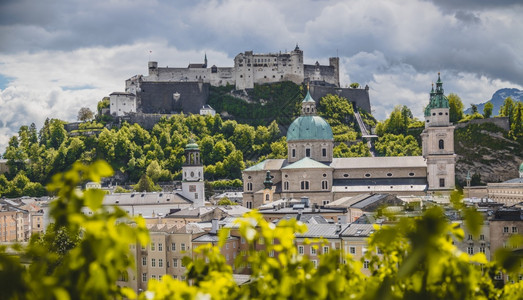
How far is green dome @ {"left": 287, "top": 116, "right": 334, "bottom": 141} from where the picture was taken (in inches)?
2504

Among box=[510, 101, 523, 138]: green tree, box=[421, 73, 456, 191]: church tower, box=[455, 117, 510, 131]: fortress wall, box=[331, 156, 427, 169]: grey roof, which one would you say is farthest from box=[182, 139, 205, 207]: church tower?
box=[510, 101, 523, 138]: green tree

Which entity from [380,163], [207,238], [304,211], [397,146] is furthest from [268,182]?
[397,146]

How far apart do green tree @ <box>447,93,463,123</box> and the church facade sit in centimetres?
2297

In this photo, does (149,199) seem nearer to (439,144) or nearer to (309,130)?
(309,130)

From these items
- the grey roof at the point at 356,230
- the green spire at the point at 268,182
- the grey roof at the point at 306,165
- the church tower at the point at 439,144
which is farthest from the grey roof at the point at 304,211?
the church tower at the point at 439,144

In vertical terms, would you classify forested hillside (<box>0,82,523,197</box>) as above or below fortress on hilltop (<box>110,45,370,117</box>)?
below

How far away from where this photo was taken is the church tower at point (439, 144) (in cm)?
5731

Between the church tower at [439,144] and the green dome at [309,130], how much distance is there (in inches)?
340

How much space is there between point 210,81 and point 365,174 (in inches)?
1794

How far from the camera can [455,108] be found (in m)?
84.4

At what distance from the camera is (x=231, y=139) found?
91.8 meters

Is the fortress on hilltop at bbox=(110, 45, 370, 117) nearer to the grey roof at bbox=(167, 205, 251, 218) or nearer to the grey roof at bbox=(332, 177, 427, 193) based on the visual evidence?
the grey roof at bbox=(332, 177, 427, 193)

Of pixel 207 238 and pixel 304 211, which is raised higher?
pixel 304 211

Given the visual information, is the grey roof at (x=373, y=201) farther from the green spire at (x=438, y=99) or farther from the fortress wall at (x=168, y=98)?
the fortress wall at (x=168, y=98)
